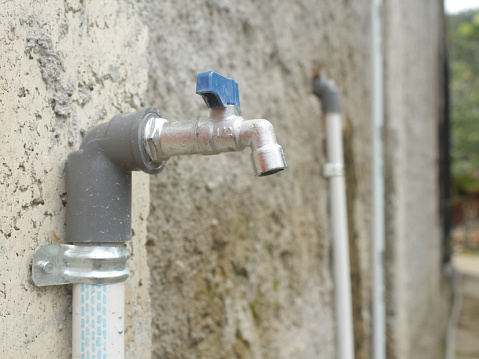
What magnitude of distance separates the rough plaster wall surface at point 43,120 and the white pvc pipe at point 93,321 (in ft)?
0.10

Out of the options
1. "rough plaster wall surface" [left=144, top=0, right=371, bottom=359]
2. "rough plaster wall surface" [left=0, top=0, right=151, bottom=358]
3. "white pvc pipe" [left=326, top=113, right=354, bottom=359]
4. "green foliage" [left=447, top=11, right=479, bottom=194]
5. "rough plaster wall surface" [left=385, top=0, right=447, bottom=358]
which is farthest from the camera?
"green foliage" [left=447, top=11, right=479, bottom=194]

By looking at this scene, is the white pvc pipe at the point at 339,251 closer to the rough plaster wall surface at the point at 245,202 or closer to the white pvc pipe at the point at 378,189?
the rough plaster wall surface at the point at 245,202

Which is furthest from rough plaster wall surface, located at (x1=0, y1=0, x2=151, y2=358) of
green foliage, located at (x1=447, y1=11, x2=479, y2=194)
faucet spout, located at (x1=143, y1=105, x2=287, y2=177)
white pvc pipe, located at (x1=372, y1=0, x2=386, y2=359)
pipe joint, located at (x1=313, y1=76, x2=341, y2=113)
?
green foliage, located at (x1=447, y1=11, x2=479, y2=194)

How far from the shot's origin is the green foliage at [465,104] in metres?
11.1

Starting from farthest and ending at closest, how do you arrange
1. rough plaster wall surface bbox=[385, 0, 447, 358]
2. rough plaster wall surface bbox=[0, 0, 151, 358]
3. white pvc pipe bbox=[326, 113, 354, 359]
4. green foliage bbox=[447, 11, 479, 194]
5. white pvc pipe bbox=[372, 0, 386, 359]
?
green foliage bbox=[447, 11, 479, 194]
rough plaster wall surface bbox=[385, 0, 447, 358]
white pvc pipe bbox=[372, 0, 386, 359]
white pvc pipe bbox=[326, 113, 354, 359]
rough plaster wall surface bbox=[0, 0, 151, 358]

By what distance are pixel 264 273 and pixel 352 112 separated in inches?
44.8

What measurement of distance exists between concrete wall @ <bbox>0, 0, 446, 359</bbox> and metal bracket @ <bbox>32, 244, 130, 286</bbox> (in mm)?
21

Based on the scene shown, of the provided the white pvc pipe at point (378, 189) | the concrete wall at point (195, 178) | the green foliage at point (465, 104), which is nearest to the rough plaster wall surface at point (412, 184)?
the white pvc pipe at point (378, 189)

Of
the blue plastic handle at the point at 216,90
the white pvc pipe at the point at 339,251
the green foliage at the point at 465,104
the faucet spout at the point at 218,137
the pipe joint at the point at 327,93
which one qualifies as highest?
the green foliage at the point at 465,104

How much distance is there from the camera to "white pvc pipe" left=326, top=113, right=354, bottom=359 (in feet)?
5.81

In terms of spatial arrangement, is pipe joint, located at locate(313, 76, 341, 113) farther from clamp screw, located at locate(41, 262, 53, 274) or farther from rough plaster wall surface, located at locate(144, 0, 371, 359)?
clamp screw, located at locate(41, 262, 53, 274)

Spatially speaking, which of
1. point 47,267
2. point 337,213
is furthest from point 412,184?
point 47,267

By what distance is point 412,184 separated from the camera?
3.63 metres

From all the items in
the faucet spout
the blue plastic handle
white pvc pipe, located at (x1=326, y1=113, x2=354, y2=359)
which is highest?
the blue plastic handle
